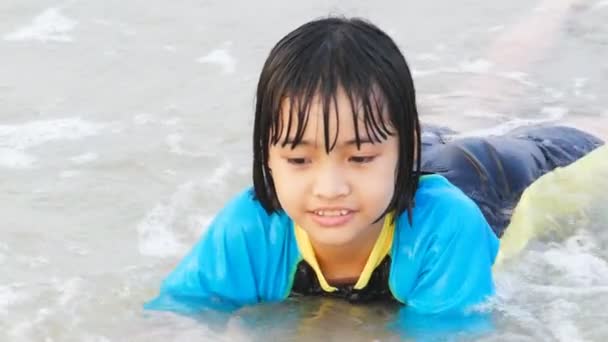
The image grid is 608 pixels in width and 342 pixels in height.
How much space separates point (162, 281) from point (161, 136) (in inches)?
61.0

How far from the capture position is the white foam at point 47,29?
6527 millimetres

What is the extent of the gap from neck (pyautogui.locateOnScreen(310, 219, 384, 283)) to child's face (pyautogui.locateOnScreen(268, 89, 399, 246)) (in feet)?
0.61

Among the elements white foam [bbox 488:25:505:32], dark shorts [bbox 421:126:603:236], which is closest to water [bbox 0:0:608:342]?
white foam [bbox 488:25:505:32]

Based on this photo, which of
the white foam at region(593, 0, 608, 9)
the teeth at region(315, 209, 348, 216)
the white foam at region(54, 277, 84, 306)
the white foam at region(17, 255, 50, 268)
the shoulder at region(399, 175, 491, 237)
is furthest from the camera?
the white foam at region(593, 0, 608, 9)

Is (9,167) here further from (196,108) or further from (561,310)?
(561,310)

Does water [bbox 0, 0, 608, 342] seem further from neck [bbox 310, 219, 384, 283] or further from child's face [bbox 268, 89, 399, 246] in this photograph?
child's face [bbox 268, 89, 399, 246]

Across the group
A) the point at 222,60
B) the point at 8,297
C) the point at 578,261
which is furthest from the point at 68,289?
the point at 222,60

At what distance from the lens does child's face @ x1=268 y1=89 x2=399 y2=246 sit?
112 inches

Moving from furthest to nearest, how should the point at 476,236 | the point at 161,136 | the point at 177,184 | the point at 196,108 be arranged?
the point at 196,108
the point at 161,136
the point at 177,184
the point at 476,236

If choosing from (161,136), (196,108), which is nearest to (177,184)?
(161,136)

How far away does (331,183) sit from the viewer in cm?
287

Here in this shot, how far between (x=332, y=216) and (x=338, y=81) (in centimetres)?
39

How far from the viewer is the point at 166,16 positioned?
23.0ft

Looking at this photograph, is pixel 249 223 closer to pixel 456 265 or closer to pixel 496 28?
pixel 456 265
